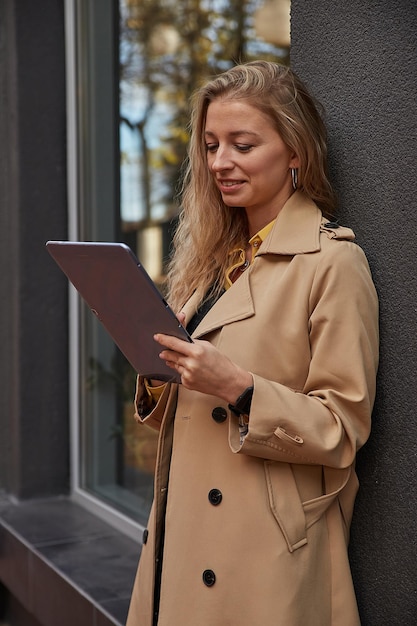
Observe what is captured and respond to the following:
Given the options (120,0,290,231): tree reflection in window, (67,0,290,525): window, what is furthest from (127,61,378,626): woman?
(120,0,290,231): tree reflection in window

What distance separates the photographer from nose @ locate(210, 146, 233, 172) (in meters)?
2.04

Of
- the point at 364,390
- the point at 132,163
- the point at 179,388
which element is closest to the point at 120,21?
the point at 132,163

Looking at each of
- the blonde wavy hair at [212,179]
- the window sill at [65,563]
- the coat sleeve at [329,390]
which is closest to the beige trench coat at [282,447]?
the coat sleeve at [329,390]

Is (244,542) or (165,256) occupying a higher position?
(165,256)

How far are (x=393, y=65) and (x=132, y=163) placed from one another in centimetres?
272

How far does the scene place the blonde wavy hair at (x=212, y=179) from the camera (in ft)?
6.64

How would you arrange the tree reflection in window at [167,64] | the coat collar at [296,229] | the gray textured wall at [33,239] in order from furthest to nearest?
the tree reflection in window at [167,64], the gray textured wall at [33,239], the coat collar at [296,229]

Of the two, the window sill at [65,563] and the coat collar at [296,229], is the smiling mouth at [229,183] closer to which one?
the coat collar at [296,229]

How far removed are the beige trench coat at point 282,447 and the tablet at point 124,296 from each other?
6.3 inches

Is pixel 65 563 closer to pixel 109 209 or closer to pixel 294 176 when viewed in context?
pixel 109 209

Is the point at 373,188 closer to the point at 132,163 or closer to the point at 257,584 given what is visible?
the point at 257,584

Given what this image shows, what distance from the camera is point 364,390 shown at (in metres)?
1.90

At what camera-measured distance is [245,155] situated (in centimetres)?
203

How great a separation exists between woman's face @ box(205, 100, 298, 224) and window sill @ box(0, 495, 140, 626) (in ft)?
5.72
